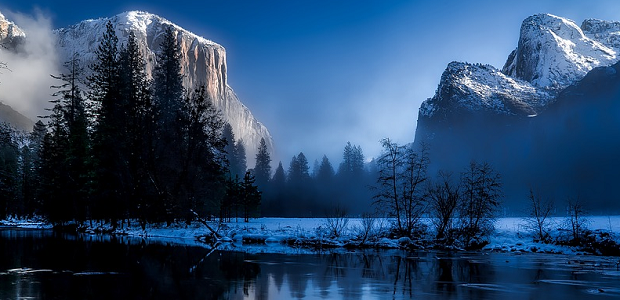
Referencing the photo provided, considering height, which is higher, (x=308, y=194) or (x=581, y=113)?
(x=581, y=113)

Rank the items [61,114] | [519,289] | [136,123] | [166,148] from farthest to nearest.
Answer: [61,114] < [166,148] < [136,123] < [519,289]

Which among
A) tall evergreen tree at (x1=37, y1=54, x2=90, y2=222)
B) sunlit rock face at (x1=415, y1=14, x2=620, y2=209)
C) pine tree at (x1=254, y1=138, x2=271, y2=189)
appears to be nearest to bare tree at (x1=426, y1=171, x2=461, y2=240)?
tall evergreen tree at (x1=37, y1=54, x2=90, y2=222)

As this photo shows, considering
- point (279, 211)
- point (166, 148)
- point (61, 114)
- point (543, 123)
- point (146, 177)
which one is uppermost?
point (543, 123)

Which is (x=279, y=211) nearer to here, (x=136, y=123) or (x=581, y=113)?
(x=136, y=123)

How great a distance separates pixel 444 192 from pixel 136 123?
27.8 m

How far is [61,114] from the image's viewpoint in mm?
50375

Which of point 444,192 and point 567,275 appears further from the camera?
point 444,192

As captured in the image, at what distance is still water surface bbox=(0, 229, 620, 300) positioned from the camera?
34.1 feet

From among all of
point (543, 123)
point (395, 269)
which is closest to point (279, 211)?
point (395, 269)

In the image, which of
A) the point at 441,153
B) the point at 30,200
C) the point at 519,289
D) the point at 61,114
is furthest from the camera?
the point at 441,153

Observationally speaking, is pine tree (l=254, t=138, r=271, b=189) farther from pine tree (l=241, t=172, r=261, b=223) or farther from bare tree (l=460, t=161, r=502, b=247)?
bare tree (l=460, t=161, r=502, b=247)

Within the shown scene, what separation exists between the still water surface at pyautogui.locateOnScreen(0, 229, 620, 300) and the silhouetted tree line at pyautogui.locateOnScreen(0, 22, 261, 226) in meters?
20.7

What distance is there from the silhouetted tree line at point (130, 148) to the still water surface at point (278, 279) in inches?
816

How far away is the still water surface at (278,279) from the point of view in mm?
10391
